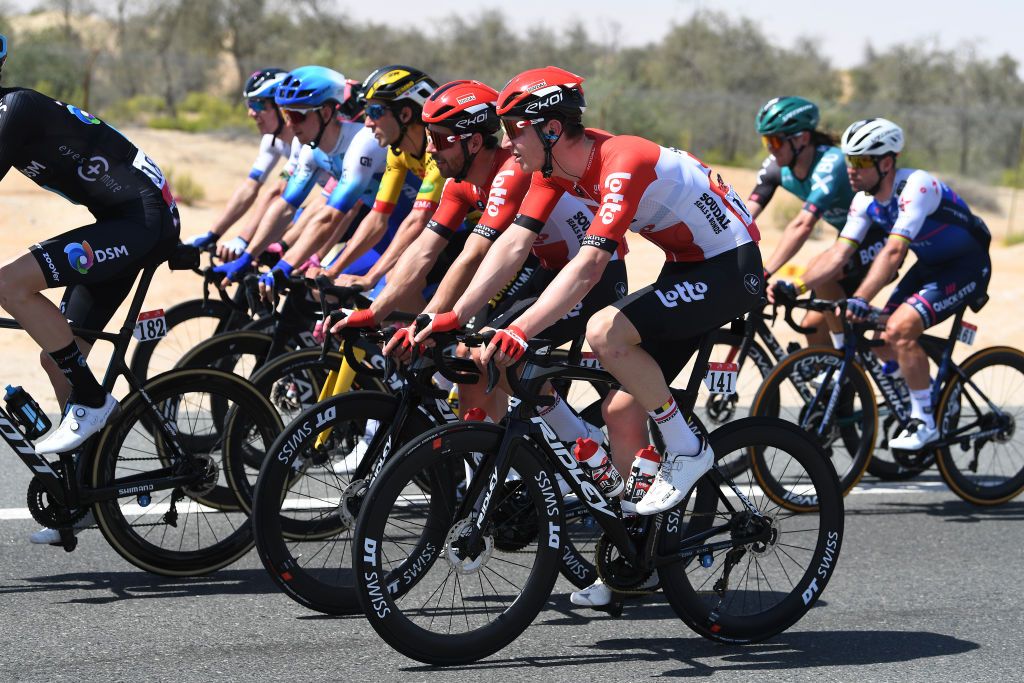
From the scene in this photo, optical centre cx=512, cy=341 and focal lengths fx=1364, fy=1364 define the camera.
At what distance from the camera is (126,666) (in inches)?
190

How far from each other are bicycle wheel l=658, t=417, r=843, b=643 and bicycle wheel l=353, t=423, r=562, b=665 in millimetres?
552

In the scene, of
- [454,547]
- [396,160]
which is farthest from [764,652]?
[396,160]

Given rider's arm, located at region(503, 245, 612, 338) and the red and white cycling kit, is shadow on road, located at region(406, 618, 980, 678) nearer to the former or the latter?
the red and white cycling kit

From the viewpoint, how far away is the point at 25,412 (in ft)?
18.5

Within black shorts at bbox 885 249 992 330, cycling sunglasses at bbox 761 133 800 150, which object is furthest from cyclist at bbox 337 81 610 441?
cycling sunglasses at bbox 761 133 800 150

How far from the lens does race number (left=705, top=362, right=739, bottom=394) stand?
19.3ft

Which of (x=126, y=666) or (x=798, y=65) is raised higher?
(x=798, y=65)

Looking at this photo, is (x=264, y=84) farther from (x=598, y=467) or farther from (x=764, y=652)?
(x=764, y=652)

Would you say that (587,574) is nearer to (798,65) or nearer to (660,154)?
(660,154)

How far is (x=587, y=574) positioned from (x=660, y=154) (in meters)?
1.69

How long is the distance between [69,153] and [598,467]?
2562 millimetres

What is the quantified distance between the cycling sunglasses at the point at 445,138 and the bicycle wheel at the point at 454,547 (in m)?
1.74

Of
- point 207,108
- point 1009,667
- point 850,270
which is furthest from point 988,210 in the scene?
point 1009,667

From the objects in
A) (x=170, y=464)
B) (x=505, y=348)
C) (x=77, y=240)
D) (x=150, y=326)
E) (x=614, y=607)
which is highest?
(x=77, y=240)
